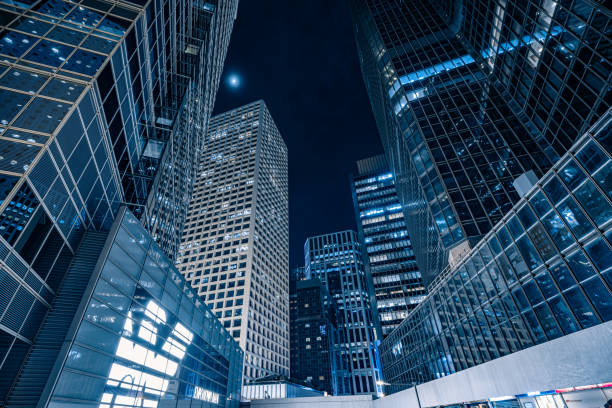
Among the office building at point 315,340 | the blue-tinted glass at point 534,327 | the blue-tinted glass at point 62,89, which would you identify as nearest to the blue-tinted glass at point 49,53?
the blue-tinted glass at point 62,89

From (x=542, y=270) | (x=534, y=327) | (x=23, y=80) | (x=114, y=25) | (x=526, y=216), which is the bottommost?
(x=534, y=327)

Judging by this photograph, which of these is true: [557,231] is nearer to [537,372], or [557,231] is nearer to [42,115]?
[537,372]

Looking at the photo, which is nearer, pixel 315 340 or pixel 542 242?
pixel 542 242

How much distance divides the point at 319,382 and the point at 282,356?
37874 mm

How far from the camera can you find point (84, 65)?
52.3 feet

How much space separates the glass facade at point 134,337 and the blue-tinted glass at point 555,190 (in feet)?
79.2

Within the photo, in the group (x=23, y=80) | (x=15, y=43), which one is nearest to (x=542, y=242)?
(x=23, y=80)

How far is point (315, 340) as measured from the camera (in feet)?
413

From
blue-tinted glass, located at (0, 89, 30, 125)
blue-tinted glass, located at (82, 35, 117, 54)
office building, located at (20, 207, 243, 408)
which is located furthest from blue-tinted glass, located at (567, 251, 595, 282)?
blue-tinted glass, located at (82, 35, 117, 54)

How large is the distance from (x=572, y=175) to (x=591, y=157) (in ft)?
4.68

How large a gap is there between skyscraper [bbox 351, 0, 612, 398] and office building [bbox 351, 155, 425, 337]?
127 feet

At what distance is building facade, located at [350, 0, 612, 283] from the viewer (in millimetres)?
29828

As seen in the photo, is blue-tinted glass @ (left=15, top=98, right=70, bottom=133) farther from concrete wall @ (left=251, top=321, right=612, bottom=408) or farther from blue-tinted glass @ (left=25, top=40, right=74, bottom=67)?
concrete wall @ (left=251, top=321, right=612, bottom=408)

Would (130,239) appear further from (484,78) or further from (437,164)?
(484,78)
